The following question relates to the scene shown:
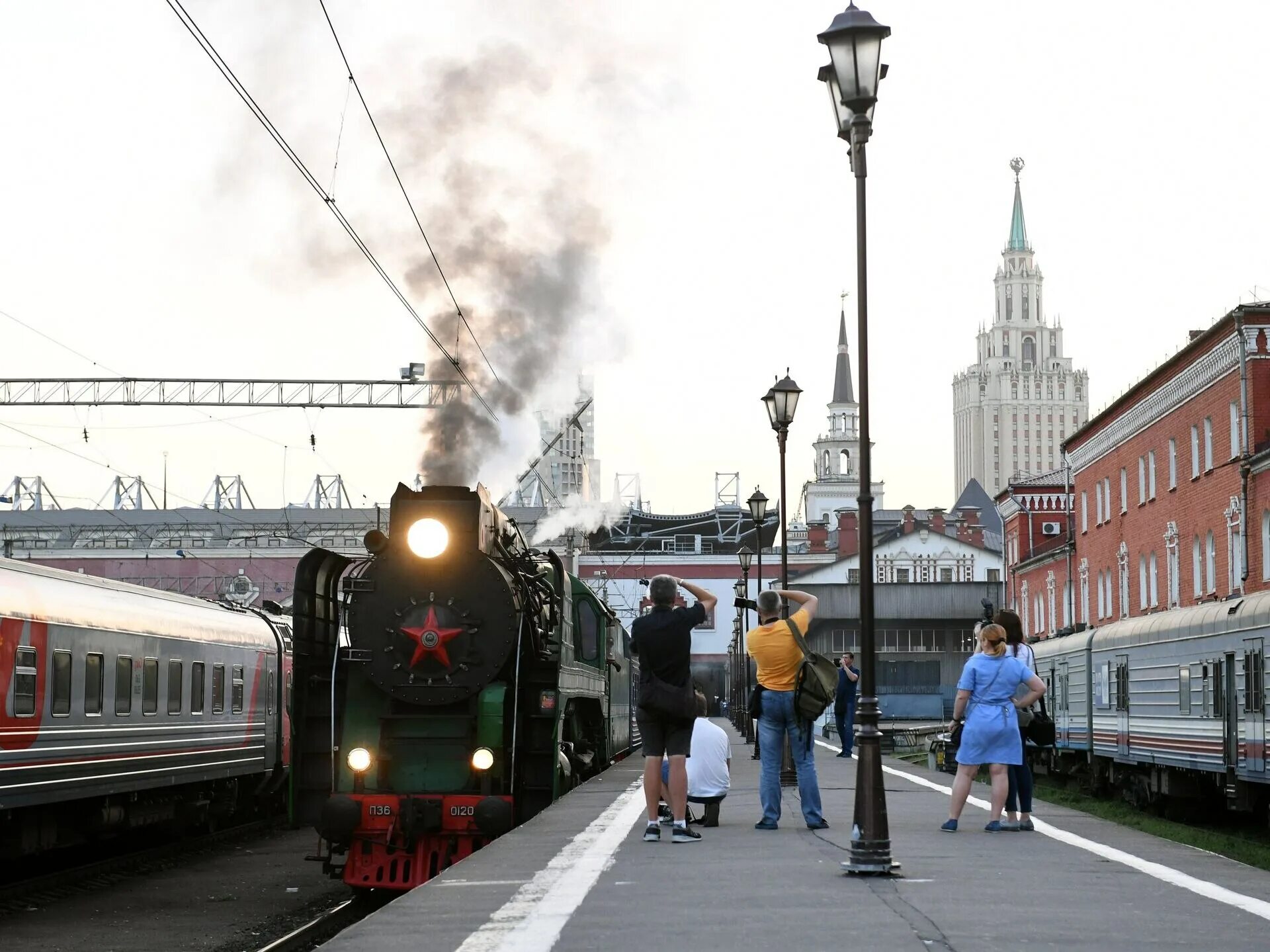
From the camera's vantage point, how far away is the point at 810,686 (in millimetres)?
12562

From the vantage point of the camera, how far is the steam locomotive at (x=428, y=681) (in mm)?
14377

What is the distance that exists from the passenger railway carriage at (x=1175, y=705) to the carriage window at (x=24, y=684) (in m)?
13.1

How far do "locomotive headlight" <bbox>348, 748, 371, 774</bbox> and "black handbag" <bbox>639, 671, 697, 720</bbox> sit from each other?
3.38 metres

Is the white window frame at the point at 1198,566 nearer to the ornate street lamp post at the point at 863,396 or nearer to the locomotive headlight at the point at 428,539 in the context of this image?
the locomotive headlight at the point at 428,539

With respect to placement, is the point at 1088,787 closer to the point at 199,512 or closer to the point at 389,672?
the point at 389,672

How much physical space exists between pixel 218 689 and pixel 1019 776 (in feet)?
38.0

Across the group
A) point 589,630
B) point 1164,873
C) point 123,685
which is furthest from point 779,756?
point 123,685

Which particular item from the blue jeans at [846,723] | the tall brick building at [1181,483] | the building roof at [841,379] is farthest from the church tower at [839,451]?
the blue jeans at [846,723]

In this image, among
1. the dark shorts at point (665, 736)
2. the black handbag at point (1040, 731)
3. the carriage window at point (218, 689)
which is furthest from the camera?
the carriage window at point (218, 689)

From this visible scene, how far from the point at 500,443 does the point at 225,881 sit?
677 centimetres

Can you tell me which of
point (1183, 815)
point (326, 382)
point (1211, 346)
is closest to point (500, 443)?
point (1183, 815)

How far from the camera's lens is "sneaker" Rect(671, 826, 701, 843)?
39.6ft

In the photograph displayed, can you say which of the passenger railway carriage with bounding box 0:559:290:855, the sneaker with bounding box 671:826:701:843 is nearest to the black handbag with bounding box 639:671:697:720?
the sneaker with bounding box 671:826:701:843

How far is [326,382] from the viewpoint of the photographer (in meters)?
44.1
